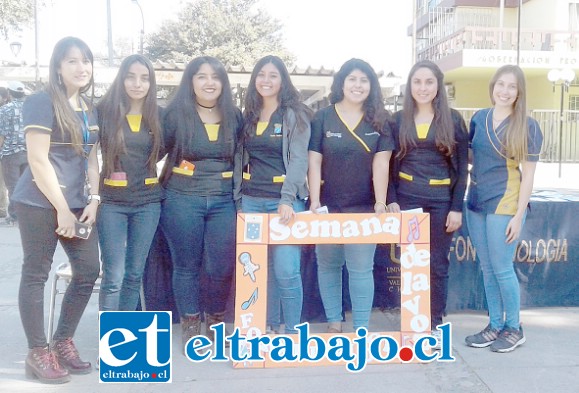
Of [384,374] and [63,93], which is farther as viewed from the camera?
[384,374]

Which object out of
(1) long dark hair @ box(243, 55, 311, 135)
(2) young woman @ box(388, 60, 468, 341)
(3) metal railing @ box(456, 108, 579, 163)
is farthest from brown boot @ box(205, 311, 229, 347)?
(3) metal railing @ box(456, 108, 579, 163)

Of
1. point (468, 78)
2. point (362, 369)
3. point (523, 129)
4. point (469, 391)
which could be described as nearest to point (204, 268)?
point (362, 369)

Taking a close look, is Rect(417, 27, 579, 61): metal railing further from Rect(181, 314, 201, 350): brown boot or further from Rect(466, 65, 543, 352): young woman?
Rect(181, 314, 201, 350): brown boot

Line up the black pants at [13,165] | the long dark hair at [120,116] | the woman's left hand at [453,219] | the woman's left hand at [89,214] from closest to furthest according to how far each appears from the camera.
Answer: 1. the woman's left hand at [89,214]
2. the long dark hair at [120,116]
3. the woman's left hand at [453,219]
4. the black pants at [13,165]

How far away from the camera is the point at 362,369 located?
3.81 metres

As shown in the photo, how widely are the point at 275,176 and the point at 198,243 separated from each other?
25.5 inches

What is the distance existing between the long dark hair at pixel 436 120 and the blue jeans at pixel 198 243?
3.85ft

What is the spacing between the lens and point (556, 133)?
21.6 meters

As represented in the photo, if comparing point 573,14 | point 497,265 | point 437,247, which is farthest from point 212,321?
point 573,14

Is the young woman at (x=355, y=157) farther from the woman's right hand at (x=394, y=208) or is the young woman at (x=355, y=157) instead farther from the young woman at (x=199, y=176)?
the young woman at (x=199, y=176)

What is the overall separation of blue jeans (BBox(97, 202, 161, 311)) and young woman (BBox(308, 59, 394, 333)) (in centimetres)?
103

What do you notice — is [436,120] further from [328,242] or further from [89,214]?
[89,214]

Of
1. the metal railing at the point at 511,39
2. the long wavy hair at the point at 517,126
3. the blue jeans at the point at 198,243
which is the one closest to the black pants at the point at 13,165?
the blue jeans at the point at 198,243

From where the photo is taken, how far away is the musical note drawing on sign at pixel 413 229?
3.86 meters
